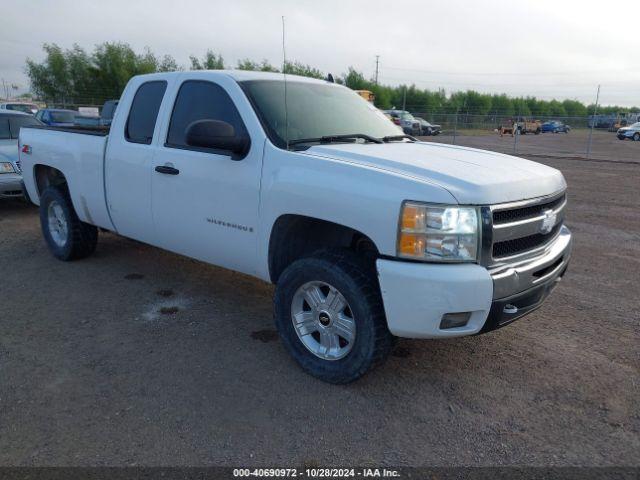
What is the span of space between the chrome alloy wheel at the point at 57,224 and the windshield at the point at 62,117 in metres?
10.6

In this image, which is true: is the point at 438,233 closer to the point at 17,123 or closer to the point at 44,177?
the point at 44,177

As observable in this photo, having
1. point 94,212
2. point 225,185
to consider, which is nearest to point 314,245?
point 225,185

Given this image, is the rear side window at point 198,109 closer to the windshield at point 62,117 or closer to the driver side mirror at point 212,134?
the driver side mirror at point 212,134

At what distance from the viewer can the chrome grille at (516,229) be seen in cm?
291

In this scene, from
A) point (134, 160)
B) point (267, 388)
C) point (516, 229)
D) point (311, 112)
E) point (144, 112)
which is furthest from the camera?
point (144, 112)

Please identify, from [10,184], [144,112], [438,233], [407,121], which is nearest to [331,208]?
[438,233]

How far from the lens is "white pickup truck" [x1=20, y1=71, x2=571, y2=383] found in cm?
288

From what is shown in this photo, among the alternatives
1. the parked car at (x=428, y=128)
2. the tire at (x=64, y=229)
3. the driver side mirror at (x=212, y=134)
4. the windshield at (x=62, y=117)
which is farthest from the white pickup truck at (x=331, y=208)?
the parked car at (x=428, y=128)

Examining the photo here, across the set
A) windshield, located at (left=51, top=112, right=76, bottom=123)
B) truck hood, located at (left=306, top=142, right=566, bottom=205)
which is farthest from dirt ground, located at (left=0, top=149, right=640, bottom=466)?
windshield, located at (left=51, top=112, right=76, bottom=123)

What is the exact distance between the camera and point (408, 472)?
2.63m

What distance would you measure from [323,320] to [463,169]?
1.30 metres

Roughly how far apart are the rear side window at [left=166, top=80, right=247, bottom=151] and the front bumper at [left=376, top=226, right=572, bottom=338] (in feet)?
5.55

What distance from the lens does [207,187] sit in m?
3.92

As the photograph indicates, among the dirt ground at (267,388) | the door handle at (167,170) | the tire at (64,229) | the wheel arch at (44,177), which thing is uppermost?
the door handle at (167,170)
